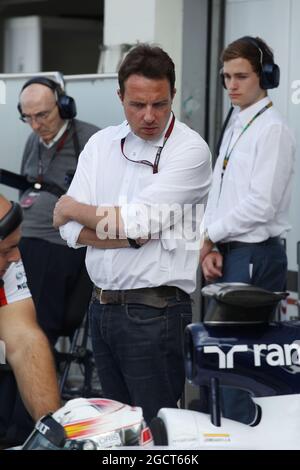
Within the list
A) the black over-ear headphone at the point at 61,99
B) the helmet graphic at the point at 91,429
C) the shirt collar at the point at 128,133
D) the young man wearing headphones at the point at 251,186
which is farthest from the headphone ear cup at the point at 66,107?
the helmet graphic at the point at 91,429

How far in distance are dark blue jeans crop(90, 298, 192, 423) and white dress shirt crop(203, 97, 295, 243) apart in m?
0.96

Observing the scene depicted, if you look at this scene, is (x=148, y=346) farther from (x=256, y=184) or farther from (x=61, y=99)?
(x=61, y=99)

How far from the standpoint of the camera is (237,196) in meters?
4.61

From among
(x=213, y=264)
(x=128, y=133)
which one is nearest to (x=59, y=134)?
(x=213, y=264)

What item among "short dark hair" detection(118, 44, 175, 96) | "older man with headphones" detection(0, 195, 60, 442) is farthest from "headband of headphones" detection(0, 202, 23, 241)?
"short dark hair" detection(118, 44, 175, 96)

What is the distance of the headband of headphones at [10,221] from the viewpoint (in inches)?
136

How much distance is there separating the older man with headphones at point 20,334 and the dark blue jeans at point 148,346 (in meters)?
0.23

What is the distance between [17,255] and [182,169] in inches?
24.7

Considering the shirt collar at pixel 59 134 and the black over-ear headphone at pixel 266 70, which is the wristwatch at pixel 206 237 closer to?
the black over-ear headphone at pixel 266 70

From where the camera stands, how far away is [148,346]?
3531mm

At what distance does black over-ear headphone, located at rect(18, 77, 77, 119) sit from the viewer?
553 centimetres

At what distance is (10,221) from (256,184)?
1.40 m

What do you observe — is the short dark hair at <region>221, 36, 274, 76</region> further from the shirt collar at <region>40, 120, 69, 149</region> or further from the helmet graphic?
the helmet graphic
